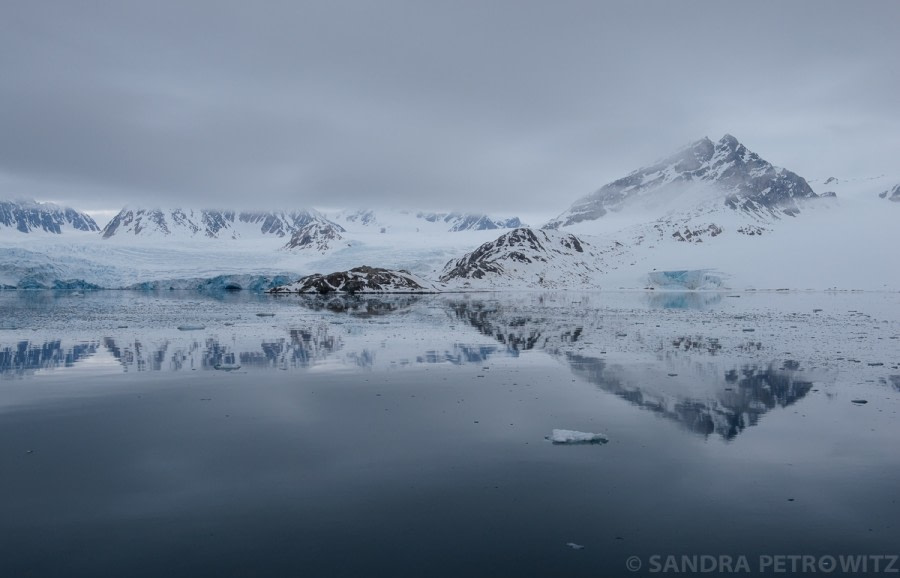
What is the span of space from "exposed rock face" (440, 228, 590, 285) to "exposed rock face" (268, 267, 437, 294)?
27.7 metres

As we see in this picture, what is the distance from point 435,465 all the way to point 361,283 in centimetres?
8888

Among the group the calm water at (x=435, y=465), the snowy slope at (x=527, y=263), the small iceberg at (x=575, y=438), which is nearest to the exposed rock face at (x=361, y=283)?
the snowy slope at (x=527, y=263)

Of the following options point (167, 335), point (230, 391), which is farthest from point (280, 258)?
point (230, 391)

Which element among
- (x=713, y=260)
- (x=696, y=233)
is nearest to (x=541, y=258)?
(x=713, y=260)

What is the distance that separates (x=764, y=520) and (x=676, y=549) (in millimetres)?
1431

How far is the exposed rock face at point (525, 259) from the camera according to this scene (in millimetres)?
134500

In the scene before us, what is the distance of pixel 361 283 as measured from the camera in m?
96.4

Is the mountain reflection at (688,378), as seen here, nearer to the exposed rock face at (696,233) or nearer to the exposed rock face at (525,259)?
the exposed rock face at (525,259)

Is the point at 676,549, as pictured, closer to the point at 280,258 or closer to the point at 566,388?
the point at 566,388

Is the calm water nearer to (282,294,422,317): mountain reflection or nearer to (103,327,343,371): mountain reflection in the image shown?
(103,327,343,371): mountain reflection

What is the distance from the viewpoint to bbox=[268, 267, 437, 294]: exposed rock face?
311 ft

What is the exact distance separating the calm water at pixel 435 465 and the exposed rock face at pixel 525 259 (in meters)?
111

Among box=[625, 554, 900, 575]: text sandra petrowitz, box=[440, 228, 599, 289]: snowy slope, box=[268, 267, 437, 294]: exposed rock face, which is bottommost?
box=[625, 554, 900, 575]: text sandra petrowitz

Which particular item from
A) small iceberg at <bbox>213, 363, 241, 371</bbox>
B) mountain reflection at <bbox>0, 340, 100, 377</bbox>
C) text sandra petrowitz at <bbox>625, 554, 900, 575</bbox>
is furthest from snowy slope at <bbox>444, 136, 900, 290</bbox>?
text sandra petrowitz at <bbox>625, 554, 900, 575</bbox>
